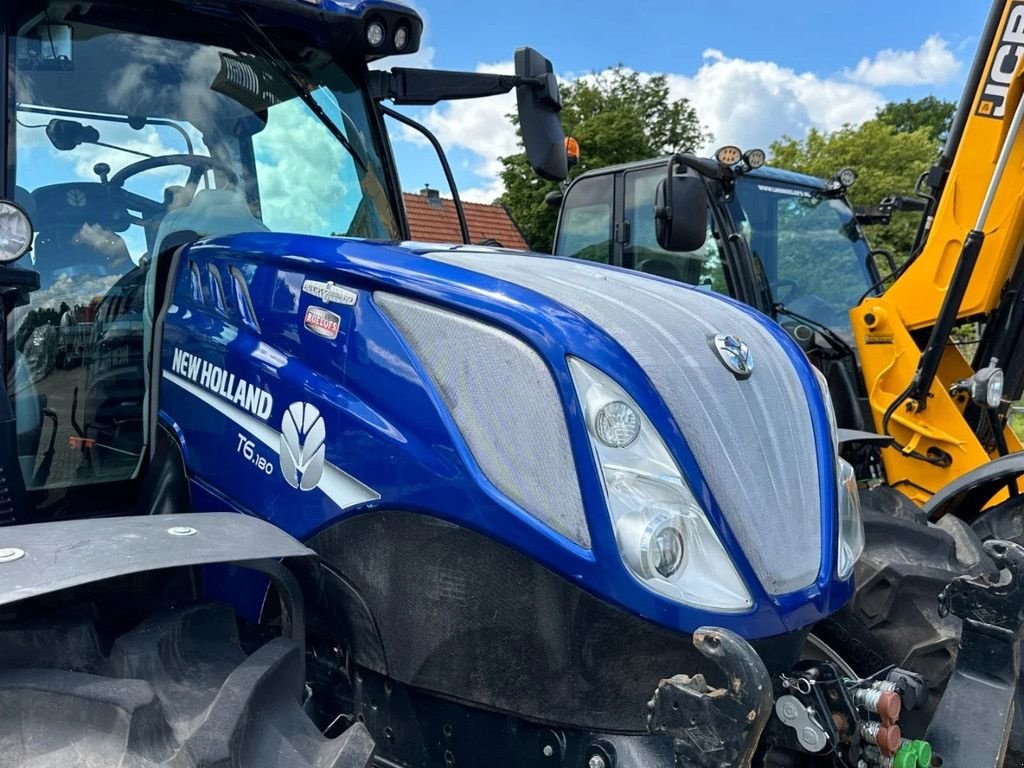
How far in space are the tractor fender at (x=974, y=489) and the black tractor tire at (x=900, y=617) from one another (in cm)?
46

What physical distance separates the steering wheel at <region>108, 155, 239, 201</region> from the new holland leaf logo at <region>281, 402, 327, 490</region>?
3.15 ft

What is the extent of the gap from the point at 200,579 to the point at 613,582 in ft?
3.53

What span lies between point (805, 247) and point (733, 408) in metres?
4.94

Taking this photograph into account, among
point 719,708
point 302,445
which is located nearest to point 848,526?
point 719,708

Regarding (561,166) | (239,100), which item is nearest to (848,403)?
(561,166)

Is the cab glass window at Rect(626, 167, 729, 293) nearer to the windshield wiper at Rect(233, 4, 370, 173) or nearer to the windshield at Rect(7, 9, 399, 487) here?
the windshield wiper at Rect(233, 4, 370, 173)

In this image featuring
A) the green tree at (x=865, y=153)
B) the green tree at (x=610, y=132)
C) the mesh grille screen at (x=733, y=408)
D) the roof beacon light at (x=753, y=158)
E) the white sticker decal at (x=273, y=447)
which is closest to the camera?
the mesh grille screen at (x=733, y=408)

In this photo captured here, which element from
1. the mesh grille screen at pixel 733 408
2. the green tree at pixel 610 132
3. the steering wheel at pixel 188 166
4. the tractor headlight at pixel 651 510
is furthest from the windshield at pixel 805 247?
the green tree at pixel 610 132

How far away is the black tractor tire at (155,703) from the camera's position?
1.46 meters

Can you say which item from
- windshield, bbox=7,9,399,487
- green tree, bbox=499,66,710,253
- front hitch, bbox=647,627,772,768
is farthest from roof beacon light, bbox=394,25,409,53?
green tree, bbox=499,66,710,253

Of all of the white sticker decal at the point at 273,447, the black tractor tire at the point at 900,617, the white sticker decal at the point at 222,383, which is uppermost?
the white sticker decal at the point at 222,383

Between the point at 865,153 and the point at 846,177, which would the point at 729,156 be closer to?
the point at 846,177

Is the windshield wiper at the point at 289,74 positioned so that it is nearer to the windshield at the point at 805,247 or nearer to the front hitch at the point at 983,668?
the front hitch at the point at 983,668

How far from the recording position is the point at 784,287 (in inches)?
244
